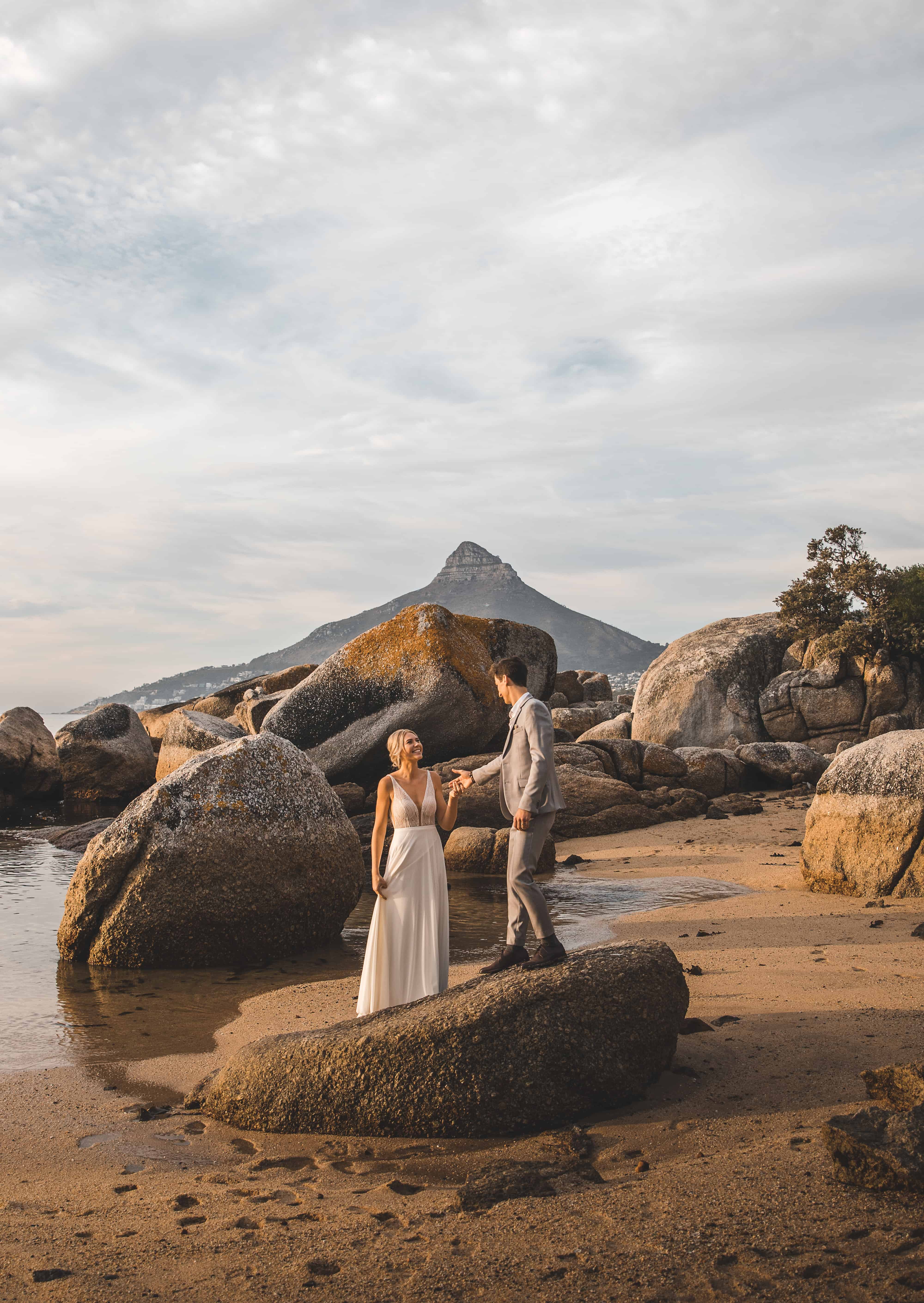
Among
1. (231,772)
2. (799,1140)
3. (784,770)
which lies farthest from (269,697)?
(799,1140)

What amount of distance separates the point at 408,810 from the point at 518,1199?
10.5ft

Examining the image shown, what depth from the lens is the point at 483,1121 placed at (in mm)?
4918

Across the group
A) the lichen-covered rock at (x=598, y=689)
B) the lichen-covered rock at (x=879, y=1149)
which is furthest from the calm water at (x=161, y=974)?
the lichen-covered rock at (x=598, y=689)

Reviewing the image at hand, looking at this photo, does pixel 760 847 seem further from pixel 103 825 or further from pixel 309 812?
pixel 103 825

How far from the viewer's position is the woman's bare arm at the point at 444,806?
272 inches

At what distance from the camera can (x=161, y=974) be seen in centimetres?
928

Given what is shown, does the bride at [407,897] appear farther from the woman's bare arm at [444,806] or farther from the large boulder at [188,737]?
the large boulder at [188,737]

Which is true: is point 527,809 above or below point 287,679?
below

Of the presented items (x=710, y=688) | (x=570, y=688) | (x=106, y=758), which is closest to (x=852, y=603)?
(x=710, y=688)

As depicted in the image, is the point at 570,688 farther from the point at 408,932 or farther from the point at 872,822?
the point at 408,932

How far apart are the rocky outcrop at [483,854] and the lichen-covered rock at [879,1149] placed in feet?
→ 33.6

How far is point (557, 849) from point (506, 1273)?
1279 centimetres

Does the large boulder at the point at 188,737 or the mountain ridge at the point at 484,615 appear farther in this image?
the mountain ridge at the point at 484,615

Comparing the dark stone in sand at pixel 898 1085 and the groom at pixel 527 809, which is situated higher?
the groom at pixel 527 809
